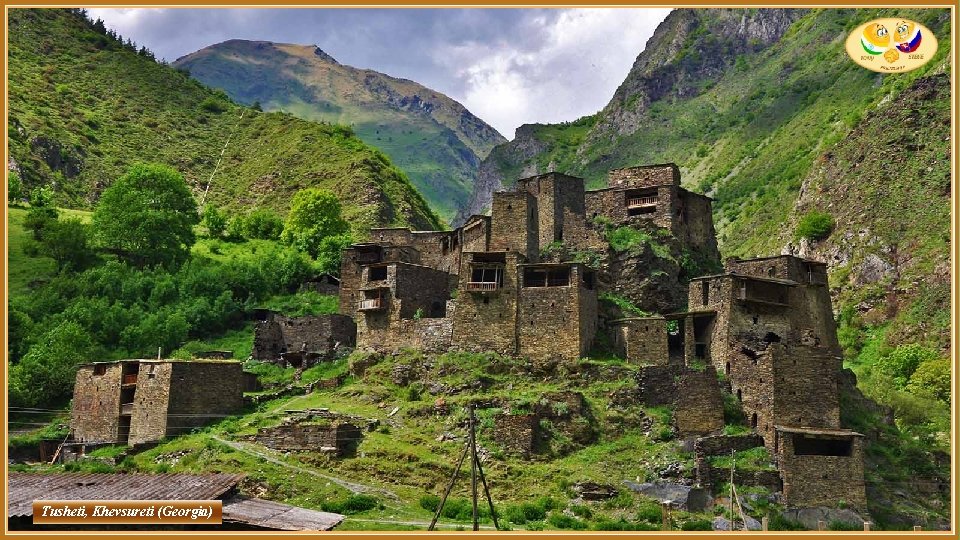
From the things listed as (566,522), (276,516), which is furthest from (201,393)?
(566,522)

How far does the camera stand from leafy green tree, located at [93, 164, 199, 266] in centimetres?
8244

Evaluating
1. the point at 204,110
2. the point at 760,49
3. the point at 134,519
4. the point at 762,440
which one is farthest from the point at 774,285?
the point at 760,49

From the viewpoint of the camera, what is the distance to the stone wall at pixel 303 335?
6281 cm

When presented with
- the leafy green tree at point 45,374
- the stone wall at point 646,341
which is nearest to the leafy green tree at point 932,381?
the stone wall at point 646,341

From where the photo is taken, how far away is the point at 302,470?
46250mm

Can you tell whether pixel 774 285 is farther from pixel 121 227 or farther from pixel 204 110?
pixel 204 110

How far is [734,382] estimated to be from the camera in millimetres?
50031

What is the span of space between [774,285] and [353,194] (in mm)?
64780

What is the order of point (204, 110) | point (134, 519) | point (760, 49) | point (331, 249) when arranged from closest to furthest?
point (134, 519) < point (331, 249) < point (204, 110) < point (760, 49)

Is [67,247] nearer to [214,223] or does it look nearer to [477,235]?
[214,223]

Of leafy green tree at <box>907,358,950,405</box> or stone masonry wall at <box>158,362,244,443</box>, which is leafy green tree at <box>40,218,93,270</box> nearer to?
stone masonry wall at <box>158,362,244,443</box>

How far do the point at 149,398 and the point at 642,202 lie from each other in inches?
1273

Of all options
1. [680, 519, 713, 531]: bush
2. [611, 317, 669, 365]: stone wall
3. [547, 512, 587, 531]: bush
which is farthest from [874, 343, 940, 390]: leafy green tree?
[547, 512, 587, 531]: bush

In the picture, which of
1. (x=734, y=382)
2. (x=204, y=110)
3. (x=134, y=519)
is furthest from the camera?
(x=204, y=110)
